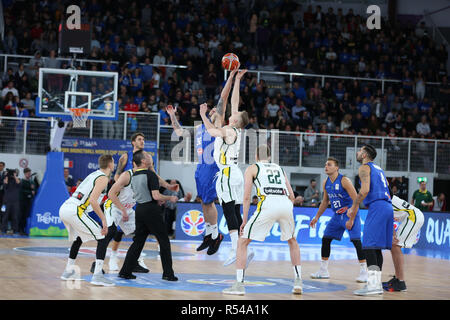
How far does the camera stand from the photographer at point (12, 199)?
1889 cm

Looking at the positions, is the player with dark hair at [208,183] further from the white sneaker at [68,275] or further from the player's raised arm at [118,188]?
the white sneaker at [68,275]

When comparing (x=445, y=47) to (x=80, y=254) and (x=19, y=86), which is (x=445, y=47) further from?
(x=80, y=254)

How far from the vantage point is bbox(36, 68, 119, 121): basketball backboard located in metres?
18.3

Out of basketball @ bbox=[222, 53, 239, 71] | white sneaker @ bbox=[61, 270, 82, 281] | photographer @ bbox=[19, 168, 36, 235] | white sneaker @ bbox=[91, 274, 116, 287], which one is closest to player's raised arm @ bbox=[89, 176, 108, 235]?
white sneaker @ bbox=[91, 274, 116, 287]

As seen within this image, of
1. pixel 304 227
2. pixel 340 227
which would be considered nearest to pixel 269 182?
pixel 340 227

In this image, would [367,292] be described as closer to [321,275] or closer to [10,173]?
[321,275]

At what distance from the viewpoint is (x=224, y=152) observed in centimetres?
1061

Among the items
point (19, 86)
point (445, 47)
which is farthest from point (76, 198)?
point (445, 47)

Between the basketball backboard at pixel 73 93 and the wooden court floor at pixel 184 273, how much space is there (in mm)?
3349

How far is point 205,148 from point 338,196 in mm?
2406

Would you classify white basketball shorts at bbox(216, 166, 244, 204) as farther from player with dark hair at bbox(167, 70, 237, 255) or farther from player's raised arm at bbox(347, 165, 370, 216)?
player's raised arm at bbox(347, 165, 370, 216)

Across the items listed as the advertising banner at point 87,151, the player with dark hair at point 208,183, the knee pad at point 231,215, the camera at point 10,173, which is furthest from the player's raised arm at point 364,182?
the camera at point 10,173

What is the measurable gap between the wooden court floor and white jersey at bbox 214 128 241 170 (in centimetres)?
186

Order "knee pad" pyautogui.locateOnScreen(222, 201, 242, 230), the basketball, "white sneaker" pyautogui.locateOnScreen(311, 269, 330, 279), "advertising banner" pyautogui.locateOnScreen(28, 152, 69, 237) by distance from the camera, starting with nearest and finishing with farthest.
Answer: the basketball → "knee pad" pyautogui.locateOnScreen(222, 201, 242, 230) → "white sneaker" pyautogui.locateOnScreen(311, 269, 330, 279) → "advertising banner" pyautogui.locateOnScreen(28, 152, 69, 237)
